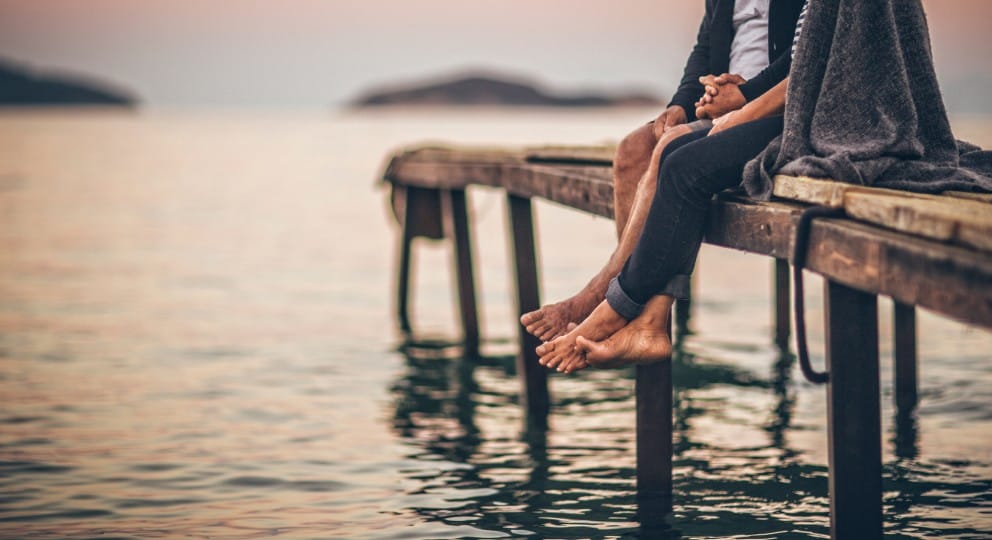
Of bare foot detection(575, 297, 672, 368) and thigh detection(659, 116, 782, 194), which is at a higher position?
thigh detection(659, 116, 782, 194)

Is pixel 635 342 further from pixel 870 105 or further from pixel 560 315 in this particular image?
pixel 870 105

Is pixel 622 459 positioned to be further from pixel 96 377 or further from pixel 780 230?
pixel 96 377

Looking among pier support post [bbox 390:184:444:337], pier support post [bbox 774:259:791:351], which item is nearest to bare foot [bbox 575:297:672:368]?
pier support post [bbox 774:259:791:351]

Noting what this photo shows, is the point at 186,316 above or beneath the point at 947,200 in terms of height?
beneath

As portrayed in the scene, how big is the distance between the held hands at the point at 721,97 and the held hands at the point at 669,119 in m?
0.31

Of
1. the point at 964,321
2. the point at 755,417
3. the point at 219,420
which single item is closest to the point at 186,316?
the point at 219,420

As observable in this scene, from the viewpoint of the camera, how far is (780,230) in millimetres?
3920

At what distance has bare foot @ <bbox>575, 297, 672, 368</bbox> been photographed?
14.5 feet

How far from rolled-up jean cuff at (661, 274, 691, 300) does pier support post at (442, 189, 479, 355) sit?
578 centimetres

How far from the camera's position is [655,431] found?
5.33 m

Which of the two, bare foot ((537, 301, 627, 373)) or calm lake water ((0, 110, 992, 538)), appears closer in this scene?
bare foot ((537, 301, 627, 373))

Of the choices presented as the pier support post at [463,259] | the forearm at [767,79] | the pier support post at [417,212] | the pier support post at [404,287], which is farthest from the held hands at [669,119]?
the pier support post at [404,287]

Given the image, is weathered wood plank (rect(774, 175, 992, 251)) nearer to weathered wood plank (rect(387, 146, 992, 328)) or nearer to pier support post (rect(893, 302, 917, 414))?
weathered wood plank (rect(387, 146, 992, 328))

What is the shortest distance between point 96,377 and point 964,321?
326 inches
